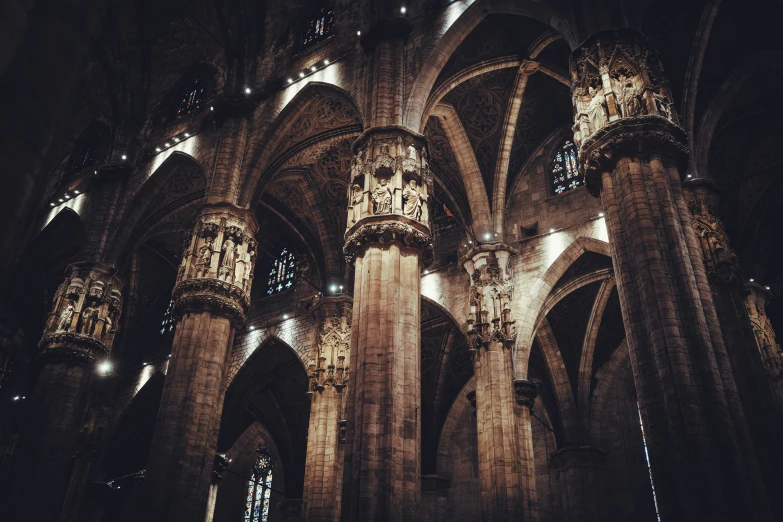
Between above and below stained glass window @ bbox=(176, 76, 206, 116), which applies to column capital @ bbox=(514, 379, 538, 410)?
below

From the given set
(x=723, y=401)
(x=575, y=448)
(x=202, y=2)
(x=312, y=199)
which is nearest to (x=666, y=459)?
(x=723, y=401)

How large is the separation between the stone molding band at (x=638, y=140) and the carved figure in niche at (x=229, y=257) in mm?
8372

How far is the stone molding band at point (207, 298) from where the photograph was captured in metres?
14.3

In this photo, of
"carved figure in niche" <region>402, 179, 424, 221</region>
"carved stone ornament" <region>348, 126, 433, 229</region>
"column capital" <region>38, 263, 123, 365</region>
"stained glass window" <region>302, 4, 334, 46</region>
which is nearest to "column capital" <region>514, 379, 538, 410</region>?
"carved stone ornament" <region>348, 126, 433, 229</region>

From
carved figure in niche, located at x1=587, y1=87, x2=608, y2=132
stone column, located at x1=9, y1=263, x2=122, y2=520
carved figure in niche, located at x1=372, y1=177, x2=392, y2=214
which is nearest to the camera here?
carved figure in niche, located at x1=587, y1=87, x2=608, y2=132

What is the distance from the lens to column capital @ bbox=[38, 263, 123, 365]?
53.9 feet

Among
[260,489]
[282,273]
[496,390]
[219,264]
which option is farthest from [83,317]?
[260,489]

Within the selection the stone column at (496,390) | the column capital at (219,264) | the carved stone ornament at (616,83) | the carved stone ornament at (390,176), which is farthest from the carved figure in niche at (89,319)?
the carved stone ornament at (616,83)

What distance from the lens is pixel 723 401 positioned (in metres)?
7.54

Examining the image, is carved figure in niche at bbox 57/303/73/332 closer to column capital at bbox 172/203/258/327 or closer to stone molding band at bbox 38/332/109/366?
stone molding band at bbox 38/332/109/366

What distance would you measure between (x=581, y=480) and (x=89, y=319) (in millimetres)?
13391

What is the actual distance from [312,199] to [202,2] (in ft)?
25.7

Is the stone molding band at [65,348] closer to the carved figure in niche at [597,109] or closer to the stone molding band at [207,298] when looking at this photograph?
the stone molding band at [207,298]

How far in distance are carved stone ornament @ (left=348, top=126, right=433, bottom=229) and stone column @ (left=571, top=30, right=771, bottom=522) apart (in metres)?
3.04
